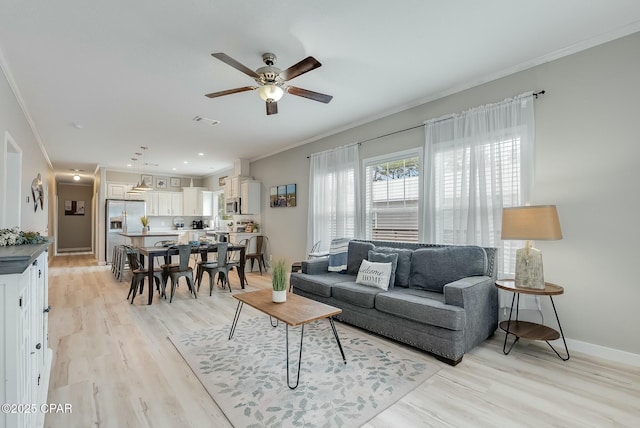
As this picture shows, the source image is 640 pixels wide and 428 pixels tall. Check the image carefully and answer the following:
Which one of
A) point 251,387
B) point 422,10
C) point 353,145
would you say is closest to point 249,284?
point 353,145

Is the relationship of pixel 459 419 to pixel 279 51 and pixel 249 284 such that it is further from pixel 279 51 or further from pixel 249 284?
pixel 249 284

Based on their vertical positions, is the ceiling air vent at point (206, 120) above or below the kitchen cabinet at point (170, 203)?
above

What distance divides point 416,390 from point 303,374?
34.0 inches

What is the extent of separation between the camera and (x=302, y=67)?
7.97 ft

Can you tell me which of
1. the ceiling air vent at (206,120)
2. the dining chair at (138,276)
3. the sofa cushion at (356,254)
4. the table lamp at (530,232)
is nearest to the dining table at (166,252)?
the dining chair at (138,276)

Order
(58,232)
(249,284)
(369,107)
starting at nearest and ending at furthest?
1. (369,107)
2. (249,284)
3. (58,232)

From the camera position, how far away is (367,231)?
15.2 ft

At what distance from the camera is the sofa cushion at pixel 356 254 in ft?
13.2

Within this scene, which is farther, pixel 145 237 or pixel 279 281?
pixel 145 237

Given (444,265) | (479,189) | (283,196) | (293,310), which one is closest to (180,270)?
(283,196)

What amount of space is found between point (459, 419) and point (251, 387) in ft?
4.65

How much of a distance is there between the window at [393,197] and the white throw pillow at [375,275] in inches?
33.8

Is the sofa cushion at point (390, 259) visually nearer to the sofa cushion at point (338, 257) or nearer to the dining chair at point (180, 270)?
the sofa cushion at point (338, 257)

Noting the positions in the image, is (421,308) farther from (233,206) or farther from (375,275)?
(233,206)
